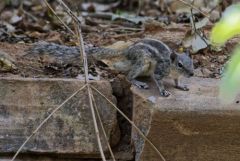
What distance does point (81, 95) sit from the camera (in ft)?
7.83

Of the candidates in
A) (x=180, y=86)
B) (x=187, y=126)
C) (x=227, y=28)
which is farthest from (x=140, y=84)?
(x=227, y=28)

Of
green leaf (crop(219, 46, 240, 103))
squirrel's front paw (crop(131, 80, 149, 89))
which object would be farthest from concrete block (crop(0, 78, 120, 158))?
green leaf (crop(219, 46, 240, 103))

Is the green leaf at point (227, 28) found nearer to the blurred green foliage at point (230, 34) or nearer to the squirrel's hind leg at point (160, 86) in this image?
the blurred green foliage at point (230, 34)

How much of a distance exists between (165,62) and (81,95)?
54 centimetres

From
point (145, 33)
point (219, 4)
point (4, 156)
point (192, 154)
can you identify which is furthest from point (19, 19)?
point (192, 154)

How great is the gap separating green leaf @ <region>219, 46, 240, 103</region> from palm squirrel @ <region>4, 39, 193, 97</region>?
5.50 ft

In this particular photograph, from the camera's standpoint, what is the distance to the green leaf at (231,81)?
0.82 m

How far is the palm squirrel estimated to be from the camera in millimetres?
Answer: 2648

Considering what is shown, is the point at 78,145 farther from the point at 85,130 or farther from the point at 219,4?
the point at 219,4

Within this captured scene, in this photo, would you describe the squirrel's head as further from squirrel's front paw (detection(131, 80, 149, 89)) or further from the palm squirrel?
squirrel's front paw (detection(131, 80, 149, 89))

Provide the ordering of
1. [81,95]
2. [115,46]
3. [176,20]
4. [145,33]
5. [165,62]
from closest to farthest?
1. [81,95]
2. [165,62]
3. [115,46]
4. [145,33]
5. [176,20]

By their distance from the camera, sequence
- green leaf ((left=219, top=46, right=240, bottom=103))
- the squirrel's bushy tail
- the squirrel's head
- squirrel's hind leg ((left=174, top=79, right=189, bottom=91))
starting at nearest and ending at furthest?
green leaf ((left=219, top=46, right=240, bottom=103))
squirrel's hind leg ((left=174, top=79, right=189, bottom=91))
the squirrel's head
the squirrel's bushy tail

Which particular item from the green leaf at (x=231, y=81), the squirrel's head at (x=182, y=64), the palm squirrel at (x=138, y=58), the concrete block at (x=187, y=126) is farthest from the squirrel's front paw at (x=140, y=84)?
the green leaf at (x=231, y=81)

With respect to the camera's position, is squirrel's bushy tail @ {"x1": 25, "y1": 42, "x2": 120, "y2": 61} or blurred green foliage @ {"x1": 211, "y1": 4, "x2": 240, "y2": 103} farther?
squirrel's bushy tail @ {"x1": 25, "y1": 42, "x2": 120, "y2": 61}
